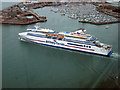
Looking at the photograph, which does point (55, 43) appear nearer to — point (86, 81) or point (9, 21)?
point (86, 81)

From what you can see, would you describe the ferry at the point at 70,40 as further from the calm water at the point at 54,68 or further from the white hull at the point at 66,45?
the calm water at the point at 54,68

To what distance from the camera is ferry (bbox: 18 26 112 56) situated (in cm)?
1003

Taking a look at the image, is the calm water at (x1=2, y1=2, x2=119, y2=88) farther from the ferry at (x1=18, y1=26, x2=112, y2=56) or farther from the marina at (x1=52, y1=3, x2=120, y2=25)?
the marina at (x1=52, y1=3, x2=120, y2=25)

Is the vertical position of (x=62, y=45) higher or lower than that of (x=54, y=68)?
higher

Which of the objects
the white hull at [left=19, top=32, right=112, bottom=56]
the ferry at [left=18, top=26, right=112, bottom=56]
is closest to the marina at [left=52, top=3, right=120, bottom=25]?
the ferry at [left=18, top=26, right=112, bottom=56]

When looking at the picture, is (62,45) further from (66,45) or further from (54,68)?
(54,68)

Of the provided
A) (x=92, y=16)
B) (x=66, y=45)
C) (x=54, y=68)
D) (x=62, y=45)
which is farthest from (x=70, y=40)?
(x=92, y=16)

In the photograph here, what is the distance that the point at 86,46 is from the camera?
10406mm

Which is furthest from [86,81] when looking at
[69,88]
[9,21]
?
[9,21]

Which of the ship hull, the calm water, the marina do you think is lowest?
the calm water

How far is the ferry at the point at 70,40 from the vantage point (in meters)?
10.0

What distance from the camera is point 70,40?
36.8 feet

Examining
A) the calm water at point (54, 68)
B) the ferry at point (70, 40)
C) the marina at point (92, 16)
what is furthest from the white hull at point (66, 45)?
the marina at point (92, 16)

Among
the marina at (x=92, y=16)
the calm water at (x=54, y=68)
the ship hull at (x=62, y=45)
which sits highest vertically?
the marina at (x=92, y=16)
